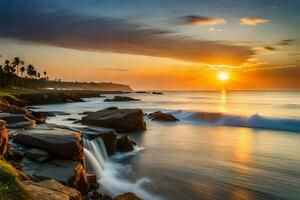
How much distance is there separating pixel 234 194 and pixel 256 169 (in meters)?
6.29

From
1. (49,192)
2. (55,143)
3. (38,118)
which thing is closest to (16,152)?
(55,143)

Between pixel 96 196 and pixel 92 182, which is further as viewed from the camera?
pixel 92 182

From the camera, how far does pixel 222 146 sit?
30906mm

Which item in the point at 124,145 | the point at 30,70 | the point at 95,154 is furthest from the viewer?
the point at 30,70

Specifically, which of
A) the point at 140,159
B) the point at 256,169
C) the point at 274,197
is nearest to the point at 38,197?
the point at 274,197

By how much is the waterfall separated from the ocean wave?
31073mm

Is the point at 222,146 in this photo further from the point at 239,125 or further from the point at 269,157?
the point at 239,125

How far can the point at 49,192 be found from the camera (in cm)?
887

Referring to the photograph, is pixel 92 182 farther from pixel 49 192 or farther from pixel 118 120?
pixel 118 120

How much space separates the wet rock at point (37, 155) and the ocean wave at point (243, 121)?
38259 mm

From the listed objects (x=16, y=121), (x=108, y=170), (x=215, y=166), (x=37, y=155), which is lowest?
(x=215, y=166)

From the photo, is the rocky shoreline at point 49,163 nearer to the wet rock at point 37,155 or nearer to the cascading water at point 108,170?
the wet rock at point 37,155

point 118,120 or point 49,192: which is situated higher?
point 49,192

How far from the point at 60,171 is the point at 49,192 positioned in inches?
194
